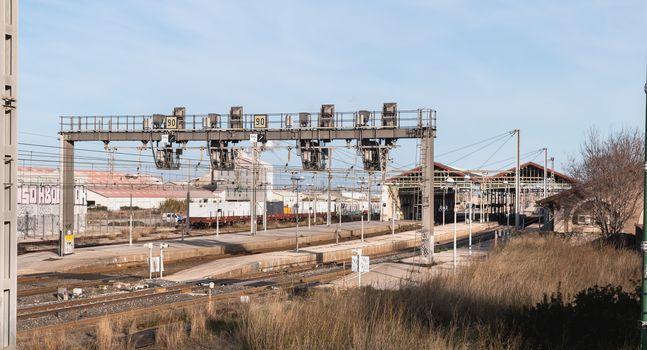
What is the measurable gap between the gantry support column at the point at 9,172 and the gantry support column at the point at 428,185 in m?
22.9

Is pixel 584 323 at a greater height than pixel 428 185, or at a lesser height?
lesser

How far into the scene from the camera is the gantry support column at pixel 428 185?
3122 centimetres

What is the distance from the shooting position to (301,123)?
32.2 meters

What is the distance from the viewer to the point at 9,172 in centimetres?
1002

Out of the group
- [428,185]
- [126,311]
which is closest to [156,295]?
[126,311]

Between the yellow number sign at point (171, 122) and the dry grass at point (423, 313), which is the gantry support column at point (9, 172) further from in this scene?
the yellow number sign at point (171, 122)

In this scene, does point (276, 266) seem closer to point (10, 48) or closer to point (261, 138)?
point (261, 138)

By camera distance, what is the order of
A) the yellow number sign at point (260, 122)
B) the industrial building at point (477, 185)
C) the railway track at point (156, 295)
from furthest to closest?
1. the industrial building at point (477, 185)
2. the yellow number sign at point (260, 122)
3. the railway track at point (156, 295)

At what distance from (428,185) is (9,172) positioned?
23649mm

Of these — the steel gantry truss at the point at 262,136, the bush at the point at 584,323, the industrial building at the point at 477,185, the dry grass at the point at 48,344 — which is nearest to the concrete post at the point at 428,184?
the steel gantry truss at the point at 262,136

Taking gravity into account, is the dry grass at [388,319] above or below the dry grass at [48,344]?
above

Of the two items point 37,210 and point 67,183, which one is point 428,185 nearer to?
point 67,183

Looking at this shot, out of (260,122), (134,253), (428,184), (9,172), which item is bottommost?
(134,253)

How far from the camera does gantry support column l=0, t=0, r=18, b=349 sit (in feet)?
32.6
